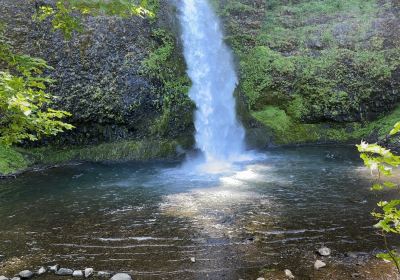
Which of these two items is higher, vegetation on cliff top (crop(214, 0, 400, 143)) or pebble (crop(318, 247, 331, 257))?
vegetation on cliff top (crop(214, 0, 400, 143))

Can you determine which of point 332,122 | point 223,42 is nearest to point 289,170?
point 332,122

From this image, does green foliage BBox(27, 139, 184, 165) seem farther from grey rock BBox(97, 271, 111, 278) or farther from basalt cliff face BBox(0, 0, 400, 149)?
grey rock BBox(97, 271, 111, 278)

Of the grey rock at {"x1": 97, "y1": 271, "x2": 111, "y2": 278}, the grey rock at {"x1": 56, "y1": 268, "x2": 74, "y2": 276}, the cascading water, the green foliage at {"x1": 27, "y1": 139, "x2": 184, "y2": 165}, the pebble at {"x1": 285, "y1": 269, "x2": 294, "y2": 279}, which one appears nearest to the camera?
the pebble at {"x1": 285, "y1": 269, "x2": 294, "y2": 279}

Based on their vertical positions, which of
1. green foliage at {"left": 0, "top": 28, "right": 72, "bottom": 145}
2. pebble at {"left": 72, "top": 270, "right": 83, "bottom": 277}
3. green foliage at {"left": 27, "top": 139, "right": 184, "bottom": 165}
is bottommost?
pebble at {"left": 72, "top": 270, "right": 83, "bottom": 277}

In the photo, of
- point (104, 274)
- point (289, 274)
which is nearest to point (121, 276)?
point (104, 274)

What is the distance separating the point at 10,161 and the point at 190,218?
798cm

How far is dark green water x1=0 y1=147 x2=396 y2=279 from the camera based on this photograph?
5500 millimetres

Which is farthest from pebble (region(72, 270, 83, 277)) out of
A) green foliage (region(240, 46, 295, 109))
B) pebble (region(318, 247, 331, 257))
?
green foliage (region(240, 46, 295, 109))

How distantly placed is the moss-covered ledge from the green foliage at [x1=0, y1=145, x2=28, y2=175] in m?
0.20

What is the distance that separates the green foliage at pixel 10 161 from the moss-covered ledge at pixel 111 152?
204 mm

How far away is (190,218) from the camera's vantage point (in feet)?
23.7

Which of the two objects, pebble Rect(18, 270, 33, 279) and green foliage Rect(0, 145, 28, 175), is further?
green foliage Rect(0, 145, 28, 175)

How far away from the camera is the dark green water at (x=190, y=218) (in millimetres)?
5500

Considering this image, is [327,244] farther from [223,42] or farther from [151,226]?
[223,42]
